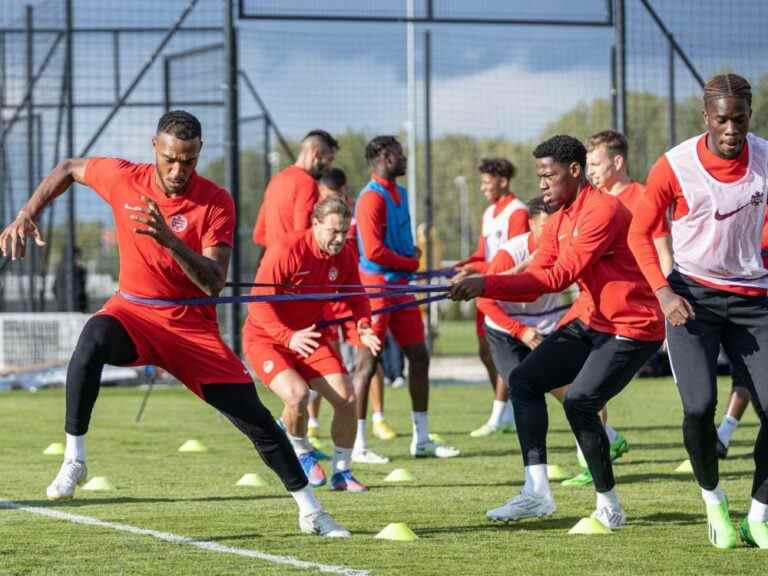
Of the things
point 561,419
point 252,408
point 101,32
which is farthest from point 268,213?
point 101,32

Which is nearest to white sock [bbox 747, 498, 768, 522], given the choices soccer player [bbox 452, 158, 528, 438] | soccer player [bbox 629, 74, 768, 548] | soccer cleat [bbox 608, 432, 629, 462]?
soccer player [bbox 629, 74, 768, 548]

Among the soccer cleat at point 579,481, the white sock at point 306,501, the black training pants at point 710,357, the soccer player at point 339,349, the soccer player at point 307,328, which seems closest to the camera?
the black training pants at point 710,357

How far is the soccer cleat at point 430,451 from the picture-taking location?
11930mm

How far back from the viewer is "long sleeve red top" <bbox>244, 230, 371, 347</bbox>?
952cm

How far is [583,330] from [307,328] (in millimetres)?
2024

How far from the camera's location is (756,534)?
24.0 feet

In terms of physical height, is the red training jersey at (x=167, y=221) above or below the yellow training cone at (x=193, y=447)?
above

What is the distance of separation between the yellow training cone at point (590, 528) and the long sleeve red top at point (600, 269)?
1.05 meters

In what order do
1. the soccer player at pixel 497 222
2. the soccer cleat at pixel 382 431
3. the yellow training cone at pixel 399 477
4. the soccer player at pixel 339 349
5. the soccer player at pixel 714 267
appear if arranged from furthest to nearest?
the soccer cleat at pixel 382 431
the soccer player at pixel 497 222
the soccer player at pixel 339 349
the yellow training cone at pixel 399 477
the soccer player at pixel 714 267

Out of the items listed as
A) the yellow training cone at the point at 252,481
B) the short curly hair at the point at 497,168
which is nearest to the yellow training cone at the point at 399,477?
the yellow training cone at the point at 252,481

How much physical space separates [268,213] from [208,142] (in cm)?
532

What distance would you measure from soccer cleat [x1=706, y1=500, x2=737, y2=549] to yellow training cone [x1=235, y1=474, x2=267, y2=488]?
11.6 ft

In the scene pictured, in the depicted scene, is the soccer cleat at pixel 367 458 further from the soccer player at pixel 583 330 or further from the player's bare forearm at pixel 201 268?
the player's bare forearm at pixel 201 268

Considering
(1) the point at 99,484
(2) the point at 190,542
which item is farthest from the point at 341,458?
(2) the point at 190,542
